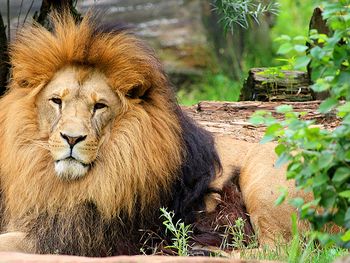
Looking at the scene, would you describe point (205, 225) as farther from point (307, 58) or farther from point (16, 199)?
point (307, 58)

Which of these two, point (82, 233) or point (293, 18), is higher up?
point (82, 233)

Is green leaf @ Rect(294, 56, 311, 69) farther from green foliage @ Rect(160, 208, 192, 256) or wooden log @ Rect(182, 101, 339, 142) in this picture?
wooden log @ Rect(182, 101, 339, 142)

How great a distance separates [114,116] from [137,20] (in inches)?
312

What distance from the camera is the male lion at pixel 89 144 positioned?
224 inches

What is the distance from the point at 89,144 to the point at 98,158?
0.56ft

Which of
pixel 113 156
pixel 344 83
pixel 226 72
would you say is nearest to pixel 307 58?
pixel 344 83

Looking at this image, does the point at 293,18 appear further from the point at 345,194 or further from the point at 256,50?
the point at 345,194

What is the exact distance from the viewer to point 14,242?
5.67 meters

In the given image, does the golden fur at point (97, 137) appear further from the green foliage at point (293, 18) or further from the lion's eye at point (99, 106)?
the green foliage at point (293, 18)

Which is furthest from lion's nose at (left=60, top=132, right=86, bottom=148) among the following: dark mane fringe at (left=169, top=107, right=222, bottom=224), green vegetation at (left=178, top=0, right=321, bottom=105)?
green vegetation at (left=178, top=0, right=321, bottom=105)

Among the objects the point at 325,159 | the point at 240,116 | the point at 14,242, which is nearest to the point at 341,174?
the point at 325,159

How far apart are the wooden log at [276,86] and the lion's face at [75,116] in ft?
7.92

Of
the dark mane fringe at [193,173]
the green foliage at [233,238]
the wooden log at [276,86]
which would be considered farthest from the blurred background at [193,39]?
the green foliage at [233,238]

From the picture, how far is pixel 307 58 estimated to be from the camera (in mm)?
4199
